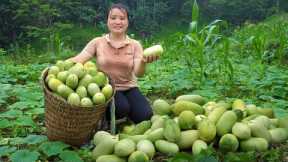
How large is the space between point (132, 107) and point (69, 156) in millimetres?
1126

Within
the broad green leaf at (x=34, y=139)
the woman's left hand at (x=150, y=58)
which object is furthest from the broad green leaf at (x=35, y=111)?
the woman's left hand at (x=150, y=58)

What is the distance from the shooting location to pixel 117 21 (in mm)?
4254

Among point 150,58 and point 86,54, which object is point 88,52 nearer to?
point 86,54

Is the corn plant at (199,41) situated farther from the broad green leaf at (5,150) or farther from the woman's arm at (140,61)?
the broad green leaf at (5,150)

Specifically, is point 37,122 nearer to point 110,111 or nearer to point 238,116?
point 110,111

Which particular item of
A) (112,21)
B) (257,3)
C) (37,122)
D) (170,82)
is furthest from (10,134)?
(257,3)

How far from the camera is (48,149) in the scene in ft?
11.2

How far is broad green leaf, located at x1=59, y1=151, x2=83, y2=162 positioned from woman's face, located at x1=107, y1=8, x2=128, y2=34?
134 centimetres

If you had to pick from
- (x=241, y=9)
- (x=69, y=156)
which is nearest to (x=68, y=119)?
(x=69, y=156)

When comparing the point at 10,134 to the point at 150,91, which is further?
the point at 150,91

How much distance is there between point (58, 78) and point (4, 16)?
42.0m

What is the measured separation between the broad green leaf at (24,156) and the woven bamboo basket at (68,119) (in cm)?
39

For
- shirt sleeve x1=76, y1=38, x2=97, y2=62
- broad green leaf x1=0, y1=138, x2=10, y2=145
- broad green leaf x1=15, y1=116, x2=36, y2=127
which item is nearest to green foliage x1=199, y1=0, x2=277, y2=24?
shirt sleeve x1=76, y1=38, x2=97, y2=62

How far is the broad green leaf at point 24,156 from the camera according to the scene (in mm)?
3209
